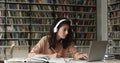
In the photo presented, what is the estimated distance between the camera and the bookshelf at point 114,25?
656 cm

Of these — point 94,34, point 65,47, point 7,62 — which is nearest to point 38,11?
point 94,34

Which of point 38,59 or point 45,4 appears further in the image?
point 45,4

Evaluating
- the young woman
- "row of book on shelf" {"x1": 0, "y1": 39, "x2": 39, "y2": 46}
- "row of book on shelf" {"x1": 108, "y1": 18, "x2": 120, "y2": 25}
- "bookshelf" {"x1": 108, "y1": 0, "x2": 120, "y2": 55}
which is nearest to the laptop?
the young woman

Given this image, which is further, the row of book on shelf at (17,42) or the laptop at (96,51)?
the row of book on shelf at (17,42)

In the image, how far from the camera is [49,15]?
7.20 metres

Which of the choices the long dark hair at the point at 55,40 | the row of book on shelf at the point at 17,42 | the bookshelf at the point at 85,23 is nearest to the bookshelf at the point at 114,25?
the bookshelf at the point at 85,23

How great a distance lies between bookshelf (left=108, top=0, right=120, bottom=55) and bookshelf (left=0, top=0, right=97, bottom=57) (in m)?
0.74

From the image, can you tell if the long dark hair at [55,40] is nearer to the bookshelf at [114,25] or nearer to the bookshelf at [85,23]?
the bookshelf at [114,25]

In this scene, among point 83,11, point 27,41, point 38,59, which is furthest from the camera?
point 83,11

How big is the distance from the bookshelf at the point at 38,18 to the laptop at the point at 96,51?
505cm

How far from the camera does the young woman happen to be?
2.63 metres

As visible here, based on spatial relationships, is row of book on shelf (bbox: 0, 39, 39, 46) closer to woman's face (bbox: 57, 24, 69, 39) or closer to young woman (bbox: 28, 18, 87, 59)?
young woman (bbox: 28, 18, 87, 59)

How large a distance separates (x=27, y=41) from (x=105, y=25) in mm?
2311

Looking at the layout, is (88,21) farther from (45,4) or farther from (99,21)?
(45,4)
